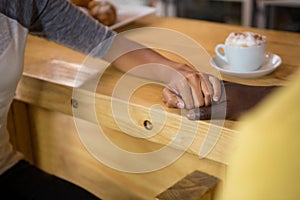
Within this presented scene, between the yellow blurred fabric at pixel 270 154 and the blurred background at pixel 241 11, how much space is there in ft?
7.92

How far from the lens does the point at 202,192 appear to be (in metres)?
0.93

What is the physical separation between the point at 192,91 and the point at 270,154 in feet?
2.12

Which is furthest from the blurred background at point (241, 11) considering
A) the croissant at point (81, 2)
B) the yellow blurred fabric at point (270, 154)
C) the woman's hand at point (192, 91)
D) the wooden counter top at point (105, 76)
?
the yellow blurred fabric at point (270, 154)

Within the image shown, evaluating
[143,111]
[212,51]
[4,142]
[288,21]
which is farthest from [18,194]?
[288,21]

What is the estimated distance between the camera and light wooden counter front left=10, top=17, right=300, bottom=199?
0.99 metres

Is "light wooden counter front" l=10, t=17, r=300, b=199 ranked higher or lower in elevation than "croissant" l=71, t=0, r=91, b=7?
lower

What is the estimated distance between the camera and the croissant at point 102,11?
1.45 meters

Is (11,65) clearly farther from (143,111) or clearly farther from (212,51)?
(212,51)

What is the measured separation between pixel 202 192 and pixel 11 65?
47 centimetres

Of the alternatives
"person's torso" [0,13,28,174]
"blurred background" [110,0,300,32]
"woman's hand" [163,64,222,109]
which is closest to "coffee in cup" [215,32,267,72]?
"woman's hand" [163,64,222,109]

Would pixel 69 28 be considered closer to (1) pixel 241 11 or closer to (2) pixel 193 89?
(2) pixel 193 89

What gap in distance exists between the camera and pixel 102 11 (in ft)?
4.75

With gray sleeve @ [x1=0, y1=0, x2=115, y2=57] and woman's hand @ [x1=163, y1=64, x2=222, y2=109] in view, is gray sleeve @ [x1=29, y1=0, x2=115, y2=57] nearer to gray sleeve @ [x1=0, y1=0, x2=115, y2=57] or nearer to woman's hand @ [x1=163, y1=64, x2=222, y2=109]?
gray sleeve @ [x1=0, y1=0, x2=115, y2=57]

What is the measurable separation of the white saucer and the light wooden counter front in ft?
0.04
